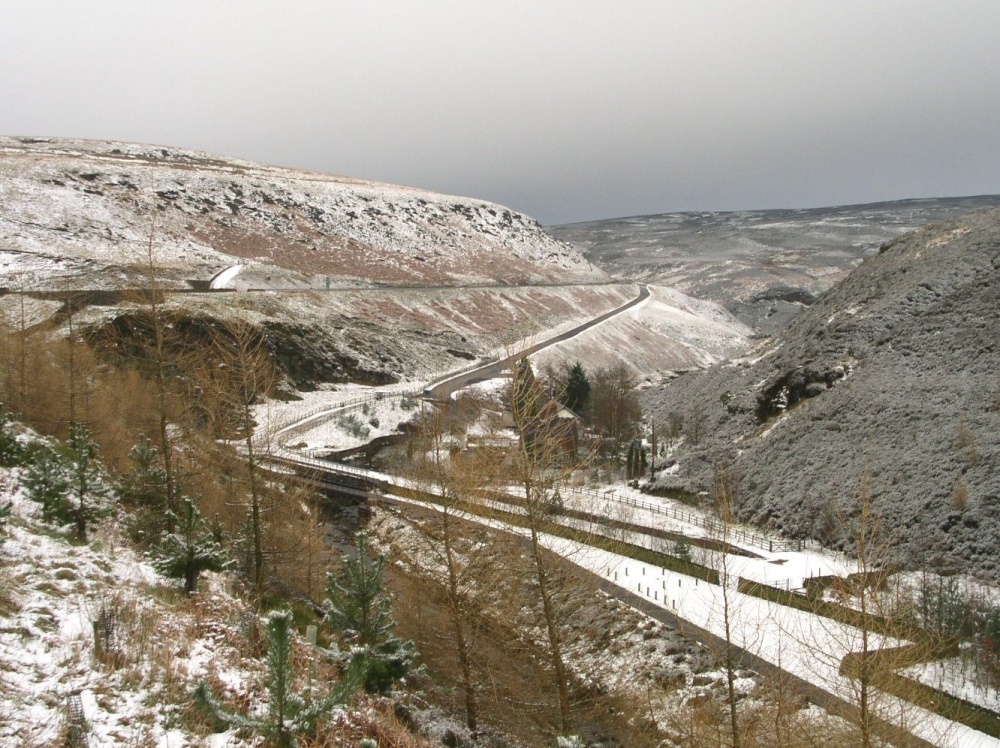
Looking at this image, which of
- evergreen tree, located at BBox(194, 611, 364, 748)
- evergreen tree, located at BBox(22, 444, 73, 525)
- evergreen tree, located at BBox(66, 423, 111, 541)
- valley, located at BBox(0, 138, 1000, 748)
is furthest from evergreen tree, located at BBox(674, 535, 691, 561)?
evergreen tree, located at BBox(194, 611, 364, 748)

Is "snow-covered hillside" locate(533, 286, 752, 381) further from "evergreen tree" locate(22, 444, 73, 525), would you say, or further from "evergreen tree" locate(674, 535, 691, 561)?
"evergreen tree" locate(22, 444, 73, 525)

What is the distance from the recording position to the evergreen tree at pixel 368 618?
12.3 metres

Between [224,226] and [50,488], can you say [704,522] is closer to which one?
→ [50,488]

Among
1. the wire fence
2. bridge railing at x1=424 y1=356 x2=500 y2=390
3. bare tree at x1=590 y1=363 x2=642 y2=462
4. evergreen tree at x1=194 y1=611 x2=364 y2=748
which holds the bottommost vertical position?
the wire fence

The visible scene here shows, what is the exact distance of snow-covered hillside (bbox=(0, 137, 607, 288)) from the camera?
213 feet

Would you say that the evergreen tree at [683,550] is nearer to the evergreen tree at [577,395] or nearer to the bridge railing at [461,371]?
the evergreen tree at [577,395]

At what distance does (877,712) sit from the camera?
9992 mm

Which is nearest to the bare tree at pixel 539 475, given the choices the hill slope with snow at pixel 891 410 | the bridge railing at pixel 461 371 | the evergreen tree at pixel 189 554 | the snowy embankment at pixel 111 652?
the snowy embankment at pixel 111 652

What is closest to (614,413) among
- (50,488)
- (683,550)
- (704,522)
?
(704,522)

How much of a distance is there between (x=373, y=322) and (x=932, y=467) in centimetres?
4972

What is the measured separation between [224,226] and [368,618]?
275 ft

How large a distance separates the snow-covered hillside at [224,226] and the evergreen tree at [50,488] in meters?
38.8

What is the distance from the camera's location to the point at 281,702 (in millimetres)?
6707

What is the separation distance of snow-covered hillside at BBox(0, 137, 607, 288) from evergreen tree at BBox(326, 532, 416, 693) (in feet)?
136
